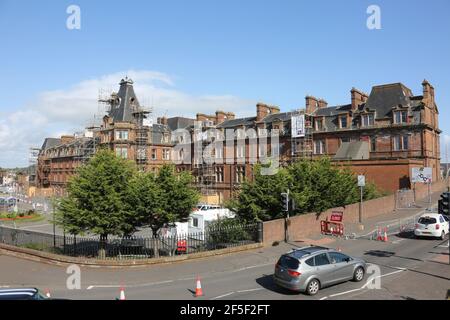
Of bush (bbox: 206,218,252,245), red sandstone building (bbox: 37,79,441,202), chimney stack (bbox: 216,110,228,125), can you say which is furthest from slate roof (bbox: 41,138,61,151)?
bush (bbox: 206,218,252,245)

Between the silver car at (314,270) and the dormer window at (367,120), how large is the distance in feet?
137

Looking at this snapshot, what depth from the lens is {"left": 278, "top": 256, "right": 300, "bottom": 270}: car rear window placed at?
13.6m

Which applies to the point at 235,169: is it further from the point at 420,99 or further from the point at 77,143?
the point at 77,143

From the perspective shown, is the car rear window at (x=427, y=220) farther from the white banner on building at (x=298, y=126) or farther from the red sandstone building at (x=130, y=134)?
the red sandstone building at (x=130, y=134)

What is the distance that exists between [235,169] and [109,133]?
2360cm

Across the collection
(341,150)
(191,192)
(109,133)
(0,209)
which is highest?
(109,133)

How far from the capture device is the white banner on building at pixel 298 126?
57.4m

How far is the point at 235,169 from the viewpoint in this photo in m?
62.5

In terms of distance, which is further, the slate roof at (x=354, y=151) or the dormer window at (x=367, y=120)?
the dormer window at (x=367, y=120)

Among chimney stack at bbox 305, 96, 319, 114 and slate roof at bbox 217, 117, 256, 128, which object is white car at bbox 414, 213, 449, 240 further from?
slate roof at bbox 217, 117, 256, 128

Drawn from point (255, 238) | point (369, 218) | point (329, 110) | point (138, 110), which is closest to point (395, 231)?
point (369, 218)

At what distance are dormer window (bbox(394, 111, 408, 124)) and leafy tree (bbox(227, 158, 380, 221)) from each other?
22.8 m

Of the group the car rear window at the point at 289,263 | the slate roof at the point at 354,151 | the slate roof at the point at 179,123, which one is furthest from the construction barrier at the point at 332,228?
the slate roof at the point at 179,123

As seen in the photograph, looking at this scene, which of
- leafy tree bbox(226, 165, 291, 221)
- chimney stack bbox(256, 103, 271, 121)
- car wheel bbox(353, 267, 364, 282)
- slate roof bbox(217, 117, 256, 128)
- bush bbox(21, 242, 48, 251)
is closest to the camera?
car wheel bbox(353, 267, 364, 282)
